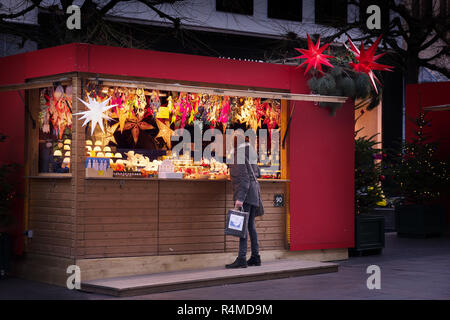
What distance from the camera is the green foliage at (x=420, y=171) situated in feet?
57.1

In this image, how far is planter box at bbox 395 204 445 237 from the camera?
57.0ft

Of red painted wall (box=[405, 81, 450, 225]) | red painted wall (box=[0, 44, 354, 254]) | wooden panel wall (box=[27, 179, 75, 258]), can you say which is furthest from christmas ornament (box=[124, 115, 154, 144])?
red painted wall (box=[405, 81, 450, 225])

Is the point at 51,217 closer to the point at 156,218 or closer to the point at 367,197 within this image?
the point at 156,218

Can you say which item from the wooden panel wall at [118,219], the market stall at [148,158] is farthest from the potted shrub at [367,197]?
the wooden panel wall at [118,219]

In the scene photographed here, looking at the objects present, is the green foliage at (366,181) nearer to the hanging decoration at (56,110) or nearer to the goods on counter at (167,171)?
the goods on counter at (167,171)

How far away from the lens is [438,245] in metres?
15.9

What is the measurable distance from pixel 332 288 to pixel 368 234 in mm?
4149

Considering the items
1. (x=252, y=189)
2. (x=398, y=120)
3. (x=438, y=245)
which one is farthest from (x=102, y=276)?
(x=398, y=120)

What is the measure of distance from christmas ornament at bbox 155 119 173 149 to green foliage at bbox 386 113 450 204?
22.8 ft

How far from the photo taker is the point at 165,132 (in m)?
12.1

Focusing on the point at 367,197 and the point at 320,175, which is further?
the point at 367,197

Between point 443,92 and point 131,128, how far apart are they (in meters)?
9.23

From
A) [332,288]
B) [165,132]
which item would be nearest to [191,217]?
[165,132]
